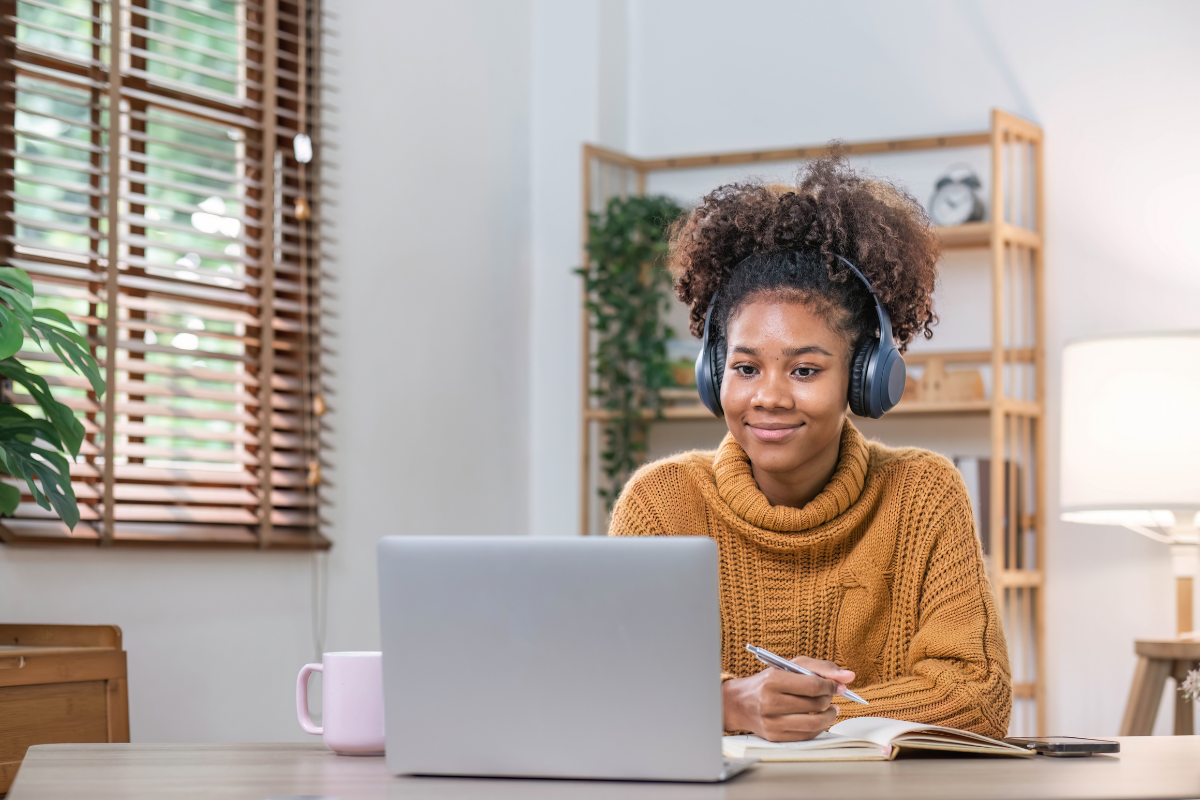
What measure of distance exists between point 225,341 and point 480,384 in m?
0.88

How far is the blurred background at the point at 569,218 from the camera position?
10.6ft

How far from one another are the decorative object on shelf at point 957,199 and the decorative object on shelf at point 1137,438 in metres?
0.62

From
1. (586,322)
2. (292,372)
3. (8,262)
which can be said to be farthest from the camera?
Result: (586,322)

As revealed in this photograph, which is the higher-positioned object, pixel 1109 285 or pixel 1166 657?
pixel 1109 285

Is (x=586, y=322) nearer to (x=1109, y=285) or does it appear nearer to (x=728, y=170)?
(x=728, y=170)

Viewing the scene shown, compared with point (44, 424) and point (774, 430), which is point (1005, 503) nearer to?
point (774, 430)

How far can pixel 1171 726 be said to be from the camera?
326 centimetres

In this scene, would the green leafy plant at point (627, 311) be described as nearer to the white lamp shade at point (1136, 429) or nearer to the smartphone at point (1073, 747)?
the white lamp shade at point (1136, 429)

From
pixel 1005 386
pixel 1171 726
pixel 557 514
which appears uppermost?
pixel 1005 386

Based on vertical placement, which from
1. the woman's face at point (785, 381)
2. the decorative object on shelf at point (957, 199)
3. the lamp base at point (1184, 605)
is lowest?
the lamp base at point (1184, 605)

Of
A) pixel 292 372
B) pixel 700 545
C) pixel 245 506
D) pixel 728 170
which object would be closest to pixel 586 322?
pixel 728 170

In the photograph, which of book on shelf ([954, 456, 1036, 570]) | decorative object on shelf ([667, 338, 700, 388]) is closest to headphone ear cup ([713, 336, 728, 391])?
book on shelf ([954, 456, 1036, 570])

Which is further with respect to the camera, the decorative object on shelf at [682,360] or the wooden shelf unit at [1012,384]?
the decorative object on shelf at [682,360]

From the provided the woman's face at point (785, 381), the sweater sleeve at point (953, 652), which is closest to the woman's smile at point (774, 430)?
the woman's face at point (785, 381)
